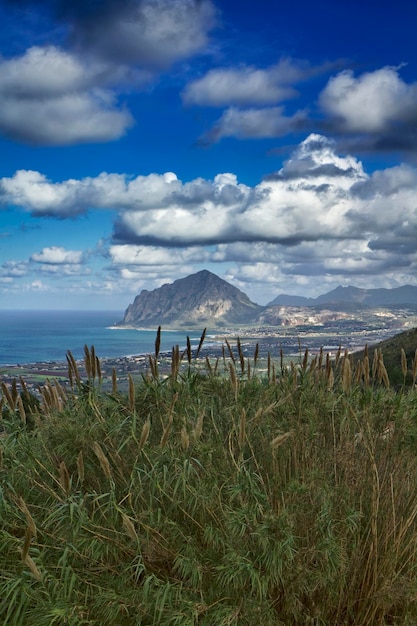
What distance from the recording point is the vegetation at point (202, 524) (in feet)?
12.5

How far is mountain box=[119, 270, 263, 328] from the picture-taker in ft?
481

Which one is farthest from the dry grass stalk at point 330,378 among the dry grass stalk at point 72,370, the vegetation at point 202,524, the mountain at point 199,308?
the mountain at point 199,308

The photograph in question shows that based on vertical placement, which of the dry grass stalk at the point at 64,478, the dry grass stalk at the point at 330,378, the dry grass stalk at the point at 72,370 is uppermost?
the dry grass stalk at the point at 72,370

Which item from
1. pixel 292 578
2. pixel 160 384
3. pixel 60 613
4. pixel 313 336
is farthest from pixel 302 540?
pixel 313 336

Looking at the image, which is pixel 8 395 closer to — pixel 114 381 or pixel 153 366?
pixel 114 381

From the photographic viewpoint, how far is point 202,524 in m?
4.38

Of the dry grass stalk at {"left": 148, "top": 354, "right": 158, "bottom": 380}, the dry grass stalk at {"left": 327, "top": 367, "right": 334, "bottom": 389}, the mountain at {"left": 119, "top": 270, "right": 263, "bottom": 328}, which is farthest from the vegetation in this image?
the mountain at {"left": 119, "top": 270, "right": 263, "bottom": 328}

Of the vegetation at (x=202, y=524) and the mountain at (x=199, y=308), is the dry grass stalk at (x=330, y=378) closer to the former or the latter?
the vegetation at (x=202, y=524)

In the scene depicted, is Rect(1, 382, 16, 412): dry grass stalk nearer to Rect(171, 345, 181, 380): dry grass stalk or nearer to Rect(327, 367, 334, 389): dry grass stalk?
Rect(171, 345, 181, 380): dry grass stalk

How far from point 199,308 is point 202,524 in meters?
159

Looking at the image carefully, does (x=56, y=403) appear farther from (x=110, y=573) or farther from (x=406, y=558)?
(x=406, y=558)

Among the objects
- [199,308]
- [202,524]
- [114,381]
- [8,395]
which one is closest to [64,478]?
[202,524]

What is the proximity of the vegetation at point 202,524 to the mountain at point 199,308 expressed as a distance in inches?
5005

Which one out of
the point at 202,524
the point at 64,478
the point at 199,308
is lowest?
the point at 202,524
